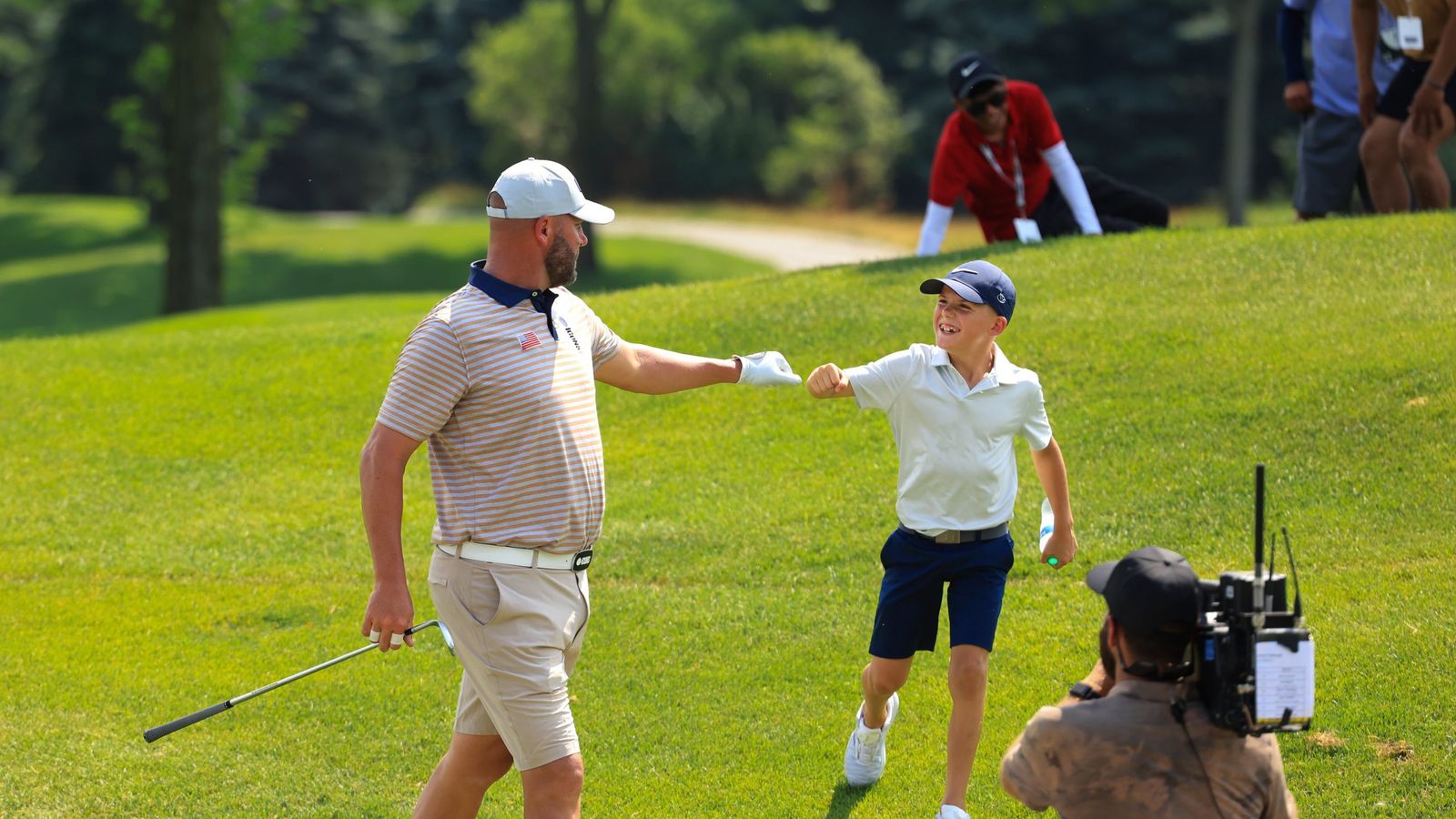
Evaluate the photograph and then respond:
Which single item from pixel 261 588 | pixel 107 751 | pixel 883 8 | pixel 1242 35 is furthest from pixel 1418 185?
pixel 883 8

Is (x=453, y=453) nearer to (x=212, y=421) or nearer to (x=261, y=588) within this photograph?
(x=261, y=588)

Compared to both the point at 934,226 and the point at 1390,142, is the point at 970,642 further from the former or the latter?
the point at 1390,142

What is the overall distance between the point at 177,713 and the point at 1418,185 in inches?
359

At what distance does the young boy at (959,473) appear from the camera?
17.3 feet

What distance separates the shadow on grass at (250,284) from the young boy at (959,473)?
866 inches

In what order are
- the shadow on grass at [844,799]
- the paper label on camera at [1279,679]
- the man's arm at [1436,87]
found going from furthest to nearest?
1. the man's arm at [1436,87]
2. the shadow on grass at [844,799]
3. the paper label on camera at [1279,679]

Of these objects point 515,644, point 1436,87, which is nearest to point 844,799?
point 515,644

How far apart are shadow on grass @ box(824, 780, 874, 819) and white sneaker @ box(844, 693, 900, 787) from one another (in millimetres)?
22

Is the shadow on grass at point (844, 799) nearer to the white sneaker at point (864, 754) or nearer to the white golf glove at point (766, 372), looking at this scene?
the white sneaker at point (864, 754)

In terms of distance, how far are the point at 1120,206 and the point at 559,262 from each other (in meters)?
8.07

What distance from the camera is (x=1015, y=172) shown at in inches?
428

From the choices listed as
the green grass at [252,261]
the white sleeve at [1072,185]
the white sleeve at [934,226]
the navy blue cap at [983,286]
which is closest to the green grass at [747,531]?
the white sleeve at [1072,185]

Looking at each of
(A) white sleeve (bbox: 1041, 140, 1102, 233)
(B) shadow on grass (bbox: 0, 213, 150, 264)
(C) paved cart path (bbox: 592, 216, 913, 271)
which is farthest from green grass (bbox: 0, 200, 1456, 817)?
(B) shadow on grass (bbox: 0, 213, 150, 264)

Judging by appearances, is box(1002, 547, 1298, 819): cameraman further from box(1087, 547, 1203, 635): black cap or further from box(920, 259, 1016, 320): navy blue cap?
box(920, 259, 1016, 320): navy blue cap
